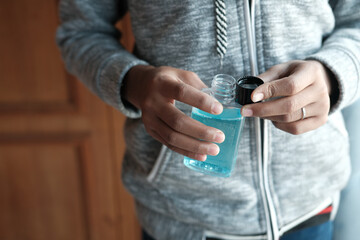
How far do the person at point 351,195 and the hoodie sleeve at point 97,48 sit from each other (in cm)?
53

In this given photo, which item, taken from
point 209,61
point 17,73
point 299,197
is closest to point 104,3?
point 209,61

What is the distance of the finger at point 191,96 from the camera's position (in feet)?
1.68

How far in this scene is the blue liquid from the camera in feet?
1.85

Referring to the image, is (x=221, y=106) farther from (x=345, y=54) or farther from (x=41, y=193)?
(x=41, y=193)

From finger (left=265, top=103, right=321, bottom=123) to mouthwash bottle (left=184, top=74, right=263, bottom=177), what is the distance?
0.18 feet

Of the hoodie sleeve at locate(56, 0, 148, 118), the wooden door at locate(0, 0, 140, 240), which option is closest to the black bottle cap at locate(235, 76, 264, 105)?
the hoodie sleeve at locate(56, 0, 148, 118)

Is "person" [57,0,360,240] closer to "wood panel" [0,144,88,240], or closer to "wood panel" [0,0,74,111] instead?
"wood panel" [0,0,74,111]

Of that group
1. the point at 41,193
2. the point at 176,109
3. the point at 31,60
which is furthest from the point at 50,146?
the point at 176,109

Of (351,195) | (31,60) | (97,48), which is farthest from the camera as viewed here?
(31,60)

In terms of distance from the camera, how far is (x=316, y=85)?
22.7 inches

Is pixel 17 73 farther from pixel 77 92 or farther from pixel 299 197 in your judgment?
pixel 299 197

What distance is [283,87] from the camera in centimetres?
53

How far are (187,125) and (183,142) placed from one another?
0.10ft

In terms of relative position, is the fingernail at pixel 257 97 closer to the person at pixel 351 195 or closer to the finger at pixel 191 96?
the finger at pixel 191 96
